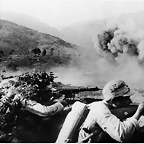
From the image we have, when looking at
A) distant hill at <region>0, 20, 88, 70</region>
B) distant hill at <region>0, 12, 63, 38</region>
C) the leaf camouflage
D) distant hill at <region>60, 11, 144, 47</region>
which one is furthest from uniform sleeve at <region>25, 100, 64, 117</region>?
distant hill at <region>0, 12, 63, 38</region>

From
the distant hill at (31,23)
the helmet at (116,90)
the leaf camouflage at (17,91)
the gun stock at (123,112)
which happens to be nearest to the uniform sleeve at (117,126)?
the gun stock at (123,112)

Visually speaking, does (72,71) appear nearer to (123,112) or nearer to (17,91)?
(17,91)

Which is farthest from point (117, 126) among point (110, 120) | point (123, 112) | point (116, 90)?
point (116, 90)

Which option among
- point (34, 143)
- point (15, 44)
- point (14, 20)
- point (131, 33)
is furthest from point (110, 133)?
point (14, 20)

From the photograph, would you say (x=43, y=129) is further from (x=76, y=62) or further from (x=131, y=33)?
(x=131, y=33)

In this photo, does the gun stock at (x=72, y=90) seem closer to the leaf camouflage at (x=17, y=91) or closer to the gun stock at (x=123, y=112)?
the leaf camouflage at (x=17, y=91)
